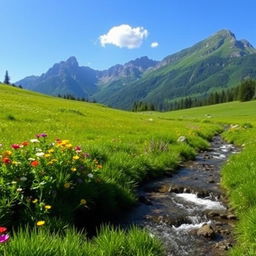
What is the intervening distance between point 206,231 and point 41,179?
431 centimetres

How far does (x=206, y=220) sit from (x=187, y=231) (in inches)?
44.0

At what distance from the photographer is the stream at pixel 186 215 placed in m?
8.59

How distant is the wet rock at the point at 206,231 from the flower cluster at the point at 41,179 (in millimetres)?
3026

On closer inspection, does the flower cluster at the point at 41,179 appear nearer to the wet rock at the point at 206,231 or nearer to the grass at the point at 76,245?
the grass at the point at 76,245

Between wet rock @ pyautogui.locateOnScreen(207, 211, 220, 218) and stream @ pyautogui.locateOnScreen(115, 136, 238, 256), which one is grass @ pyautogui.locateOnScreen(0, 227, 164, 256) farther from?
wet rock @ pyautogui.locateOnScreen(207, 211, 220, 218)

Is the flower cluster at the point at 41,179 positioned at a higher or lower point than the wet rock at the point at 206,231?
higher

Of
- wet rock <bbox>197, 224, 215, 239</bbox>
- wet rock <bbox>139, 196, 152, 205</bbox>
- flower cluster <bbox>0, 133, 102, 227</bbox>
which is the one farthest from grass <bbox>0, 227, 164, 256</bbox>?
wet rock <bbox>139, 196, 152, 205</bbox>

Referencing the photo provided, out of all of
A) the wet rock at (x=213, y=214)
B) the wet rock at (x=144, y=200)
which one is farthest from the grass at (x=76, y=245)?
the wet rock at (x=144, y=200)

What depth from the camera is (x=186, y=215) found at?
10617mm

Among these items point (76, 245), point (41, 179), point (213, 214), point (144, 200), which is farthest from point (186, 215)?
point (76, 245)

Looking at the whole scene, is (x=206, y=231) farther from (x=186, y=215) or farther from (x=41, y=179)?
(x=41, y=179)

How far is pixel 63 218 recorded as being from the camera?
846 cm

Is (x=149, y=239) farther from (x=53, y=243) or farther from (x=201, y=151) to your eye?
(x=201, y=151)

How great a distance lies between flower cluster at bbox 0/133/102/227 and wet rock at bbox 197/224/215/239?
9.93ft
